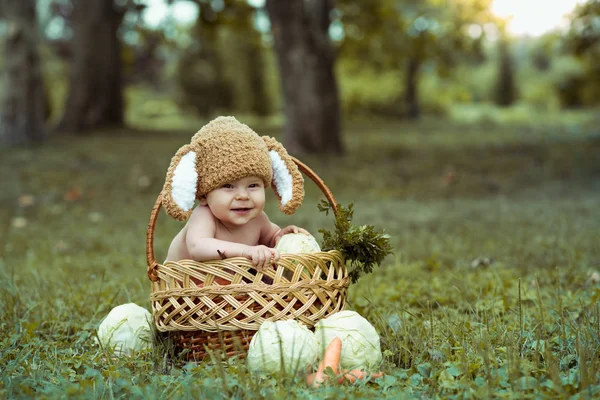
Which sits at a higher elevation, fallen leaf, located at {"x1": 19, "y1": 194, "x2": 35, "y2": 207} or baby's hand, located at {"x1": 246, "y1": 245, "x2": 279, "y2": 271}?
baby's hand, located at {"x1": 246, "y1": 245, "x2": 279, "y2": 271}

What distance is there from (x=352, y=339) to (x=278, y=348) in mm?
277

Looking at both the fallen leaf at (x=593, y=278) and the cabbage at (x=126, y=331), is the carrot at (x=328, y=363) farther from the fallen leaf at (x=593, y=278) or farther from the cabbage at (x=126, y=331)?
the fallen leaf at (x=593, y=278)

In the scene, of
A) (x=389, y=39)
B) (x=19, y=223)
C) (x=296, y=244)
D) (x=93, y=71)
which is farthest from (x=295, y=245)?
(x=389, y=39)

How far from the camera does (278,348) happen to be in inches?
84.1

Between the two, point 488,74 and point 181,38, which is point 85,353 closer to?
point 181,38

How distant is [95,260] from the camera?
476cm

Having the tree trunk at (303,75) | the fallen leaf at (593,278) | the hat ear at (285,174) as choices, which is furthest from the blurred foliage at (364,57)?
the hat ear at (285,174)

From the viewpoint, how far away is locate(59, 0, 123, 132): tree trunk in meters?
13.2

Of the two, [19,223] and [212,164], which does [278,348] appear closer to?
[212,164]

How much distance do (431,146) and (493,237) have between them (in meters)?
6.48

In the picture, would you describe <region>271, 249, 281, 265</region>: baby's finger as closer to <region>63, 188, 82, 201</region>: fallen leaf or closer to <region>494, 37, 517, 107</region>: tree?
<region>63, 188, 82, 201</region>: fallen leaf

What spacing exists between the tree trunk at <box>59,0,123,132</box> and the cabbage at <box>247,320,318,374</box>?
38.8 feet

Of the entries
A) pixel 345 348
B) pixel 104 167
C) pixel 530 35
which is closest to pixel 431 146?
pixel 104 167

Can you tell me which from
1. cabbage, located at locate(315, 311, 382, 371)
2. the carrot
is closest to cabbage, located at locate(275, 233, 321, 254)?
cabbage, located at locate(315, 311, 382, 371)
